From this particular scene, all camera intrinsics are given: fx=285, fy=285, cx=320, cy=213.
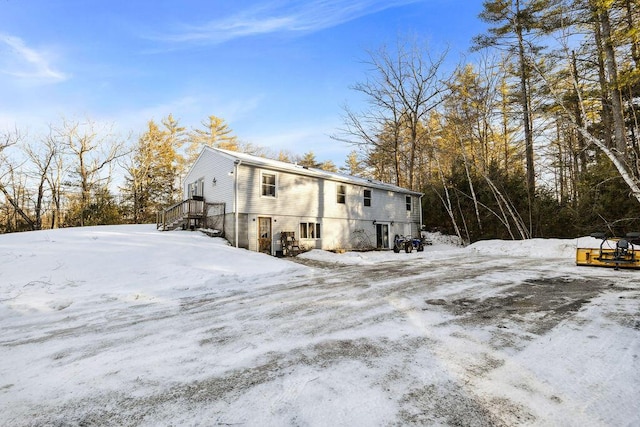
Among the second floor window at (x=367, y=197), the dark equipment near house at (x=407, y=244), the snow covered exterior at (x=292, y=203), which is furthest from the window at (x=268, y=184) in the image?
the dark equipment near house at (x=407, y=244)

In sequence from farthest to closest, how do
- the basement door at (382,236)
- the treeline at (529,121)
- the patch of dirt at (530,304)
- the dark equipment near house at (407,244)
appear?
1. the basement door at (382,236)
2. the dark equipment near house at (407,244)
3. the treeline at (529,121)
4. the patch of dirt at (530,304)

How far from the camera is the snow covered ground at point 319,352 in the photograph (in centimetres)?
200

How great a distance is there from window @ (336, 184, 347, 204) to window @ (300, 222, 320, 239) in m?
2.53

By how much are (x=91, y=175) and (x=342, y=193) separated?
23810 mm

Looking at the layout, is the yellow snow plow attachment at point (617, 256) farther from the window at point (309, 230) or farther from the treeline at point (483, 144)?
the window at point (309, 230)

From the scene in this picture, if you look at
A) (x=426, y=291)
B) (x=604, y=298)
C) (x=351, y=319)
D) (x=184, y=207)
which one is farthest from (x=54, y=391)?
(x=184, y=207)

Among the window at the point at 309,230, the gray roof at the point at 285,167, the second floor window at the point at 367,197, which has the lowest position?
the window at the point at 309,230

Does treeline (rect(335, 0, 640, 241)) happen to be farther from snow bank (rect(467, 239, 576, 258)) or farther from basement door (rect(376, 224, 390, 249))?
basement door (rect(376, 224, 390, 249))

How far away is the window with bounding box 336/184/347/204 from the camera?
18.3 meters

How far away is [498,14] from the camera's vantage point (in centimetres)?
1783

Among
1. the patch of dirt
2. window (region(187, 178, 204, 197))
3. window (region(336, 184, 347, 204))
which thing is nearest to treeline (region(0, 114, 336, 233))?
window (region(187, 178, 204, 197))

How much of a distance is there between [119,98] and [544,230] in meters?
29.5

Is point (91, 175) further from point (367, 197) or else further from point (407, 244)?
point (407, 244)

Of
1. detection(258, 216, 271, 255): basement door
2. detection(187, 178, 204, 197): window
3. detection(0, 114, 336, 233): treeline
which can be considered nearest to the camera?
detection(258, 216, 271, 255): basement door
